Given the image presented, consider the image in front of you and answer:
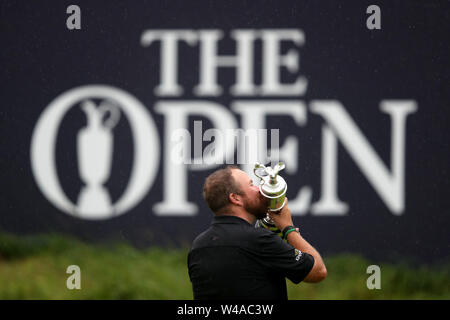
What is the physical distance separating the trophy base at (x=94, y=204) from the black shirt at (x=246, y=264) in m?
3.03

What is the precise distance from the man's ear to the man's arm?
15 cm

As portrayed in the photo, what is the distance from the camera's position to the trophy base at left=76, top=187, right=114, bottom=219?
19.1 feet

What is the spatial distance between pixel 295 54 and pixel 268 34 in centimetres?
29

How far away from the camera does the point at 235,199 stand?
296 cm

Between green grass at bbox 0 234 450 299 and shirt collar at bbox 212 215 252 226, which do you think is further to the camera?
green grass at bbox 0 234 450 299

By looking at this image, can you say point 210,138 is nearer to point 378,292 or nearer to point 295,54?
point 295,54

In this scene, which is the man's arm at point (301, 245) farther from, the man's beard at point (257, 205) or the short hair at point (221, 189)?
the short hair at point (221, 189)

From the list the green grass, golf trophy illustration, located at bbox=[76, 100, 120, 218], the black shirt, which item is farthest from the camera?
golf trophy illustration, located at bbox=[76, 100, 120, 218]

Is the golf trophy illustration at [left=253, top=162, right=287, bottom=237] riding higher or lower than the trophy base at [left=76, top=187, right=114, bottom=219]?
higher

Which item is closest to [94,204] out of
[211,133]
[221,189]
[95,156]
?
[95,156]

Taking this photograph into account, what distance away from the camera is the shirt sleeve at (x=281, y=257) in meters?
2.87

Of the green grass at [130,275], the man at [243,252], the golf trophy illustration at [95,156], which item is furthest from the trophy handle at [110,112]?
the man at [243,252]

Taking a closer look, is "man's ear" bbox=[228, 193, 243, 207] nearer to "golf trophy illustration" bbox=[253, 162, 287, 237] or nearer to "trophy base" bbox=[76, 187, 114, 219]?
"golf trophy illustration" bbox=[253, 162, 287, 237]

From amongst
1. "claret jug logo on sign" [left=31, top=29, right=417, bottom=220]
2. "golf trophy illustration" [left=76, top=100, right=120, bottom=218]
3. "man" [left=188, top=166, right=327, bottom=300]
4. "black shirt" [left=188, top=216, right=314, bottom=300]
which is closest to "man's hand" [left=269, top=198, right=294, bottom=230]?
"man" [left=188, top=166, right=327, bottom=300]
